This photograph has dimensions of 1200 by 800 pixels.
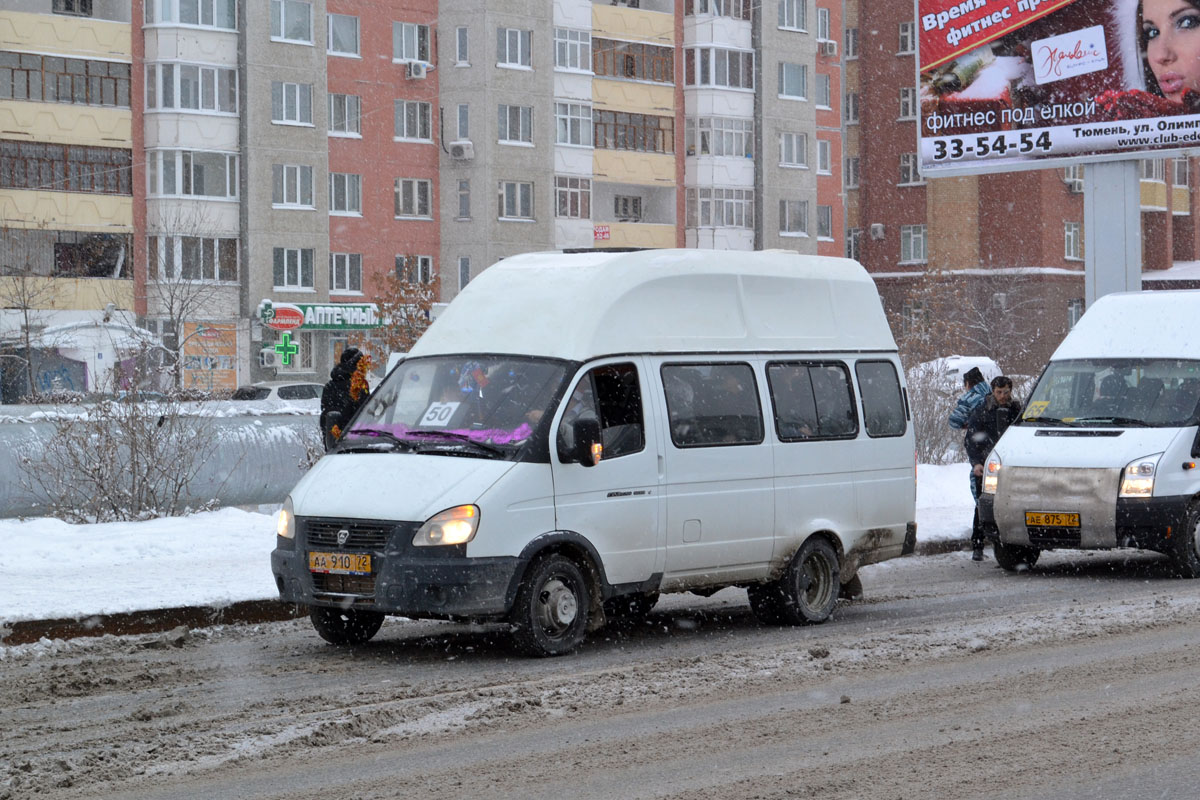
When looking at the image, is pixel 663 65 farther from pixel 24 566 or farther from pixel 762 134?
pixel 24 566

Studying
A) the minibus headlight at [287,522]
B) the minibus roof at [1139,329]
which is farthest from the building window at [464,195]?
the minibus headlight at [287,522]

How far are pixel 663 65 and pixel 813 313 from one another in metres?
53.9

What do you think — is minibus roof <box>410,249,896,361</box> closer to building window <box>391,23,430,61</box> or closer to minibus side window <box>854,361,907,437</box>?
minibus side window <box>854,361,907,437</box>

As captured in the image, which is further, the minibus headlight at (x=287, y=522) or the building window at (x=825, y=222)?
the building window at (x=825, y=222)

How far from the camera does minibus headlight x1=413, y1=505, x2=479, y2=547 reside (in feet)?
33.0

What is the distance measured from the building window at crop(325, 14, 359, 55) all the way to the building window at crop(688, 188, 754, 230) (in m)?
14.8

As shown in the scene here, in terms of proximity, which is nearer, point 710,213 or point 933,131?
point 933,131

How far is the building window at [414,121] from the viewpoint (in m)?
58.5

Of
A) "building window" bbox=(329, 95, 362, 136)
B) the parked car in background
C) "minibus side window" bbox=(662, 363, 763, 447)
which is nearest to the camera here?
"minibus side window" bbox=(662, 363, 763, 447)

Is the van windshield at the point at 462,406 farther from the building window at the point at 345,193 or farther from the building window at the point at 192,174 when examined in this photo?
the building window at the point at 345,193

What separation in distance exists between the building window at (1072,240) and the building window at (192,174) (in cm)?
3208

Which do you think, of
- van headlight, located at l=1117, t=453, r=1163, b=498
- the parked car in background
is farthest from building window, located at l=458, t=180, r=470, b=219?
van headlight, located at l=1117, t=453, r=1163, b=498

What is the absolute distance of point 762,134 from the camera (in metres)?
67.2

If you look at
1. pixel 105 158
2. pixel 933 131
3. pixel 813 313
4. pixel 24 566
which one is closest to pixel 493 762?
pixel 813 313
